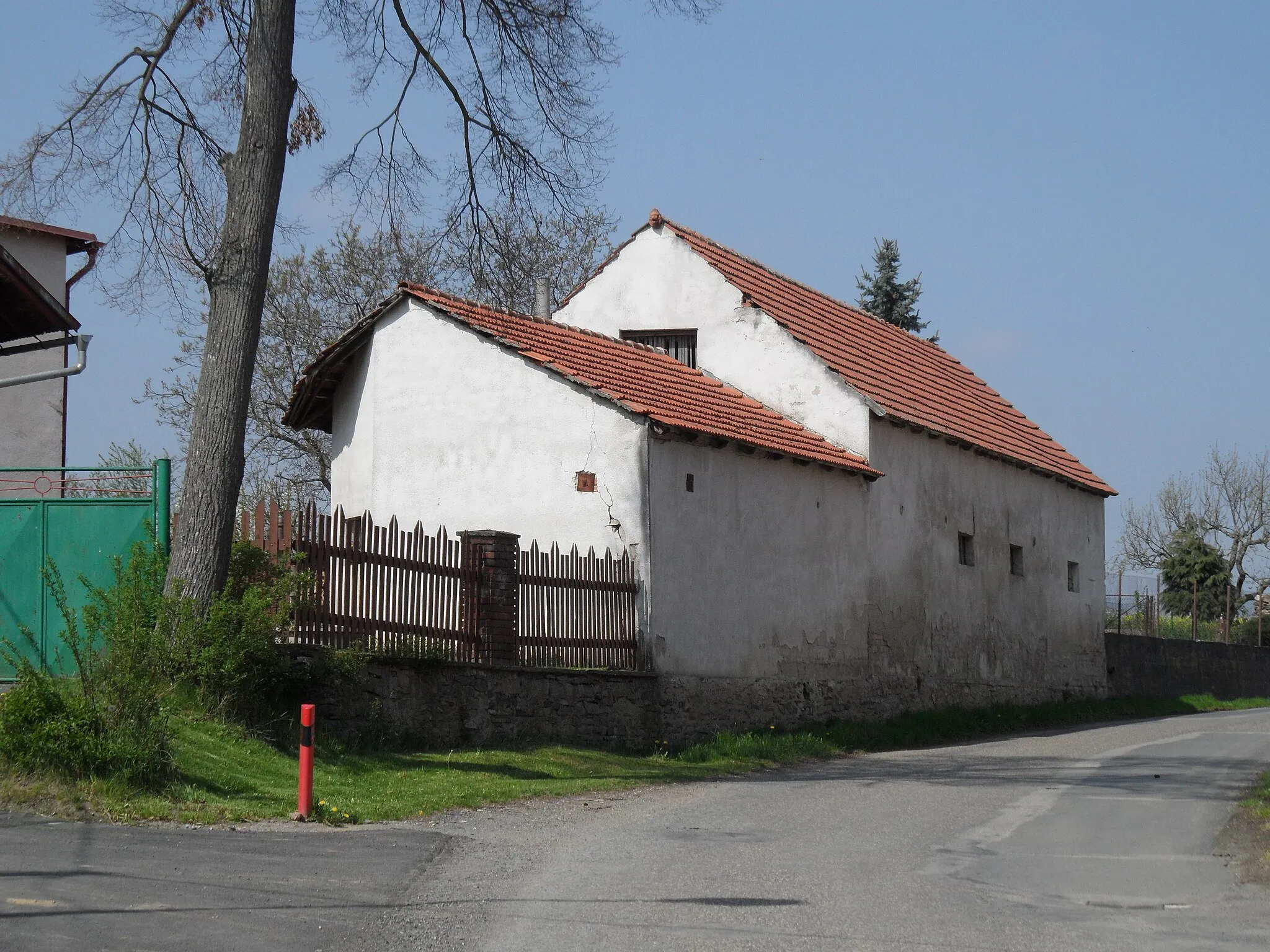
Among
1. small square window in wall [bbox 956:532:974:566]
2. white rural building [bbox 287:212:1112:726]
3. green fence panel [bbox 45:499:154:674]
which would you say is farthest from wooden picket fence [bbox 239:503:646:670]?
small square window in wall [bbox 956:532:974:566]

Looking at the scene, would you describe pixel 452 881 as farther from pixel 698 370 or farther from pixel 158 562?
pixel 698 370

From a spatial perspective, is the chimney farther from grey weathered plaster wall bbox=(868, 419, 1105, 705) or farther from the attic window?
grey weathered plaster wall bbox=(868, 419, 1105, 705)

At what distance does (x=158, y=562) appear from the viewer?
12.2 meters

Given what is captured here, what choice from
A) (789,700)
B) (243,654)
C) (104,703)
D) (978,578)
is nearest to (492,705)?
(243,654)

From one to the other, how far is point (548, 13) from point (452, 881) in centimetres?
1074

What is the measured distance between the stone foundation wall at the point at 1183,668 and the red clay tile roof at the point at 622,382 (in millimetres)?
14060

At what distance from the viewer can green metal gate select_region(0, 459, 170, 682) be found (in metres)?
14.2

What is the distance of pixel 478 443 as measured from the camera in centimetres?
1914

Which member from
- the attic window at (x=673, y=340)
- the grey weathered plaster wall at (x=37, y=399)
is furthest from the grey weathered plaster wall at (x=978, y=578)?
the grey weathered plaster wall at (x=37, y=399)

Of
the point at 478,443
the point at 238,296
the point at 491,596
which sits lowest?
the point at 491,596

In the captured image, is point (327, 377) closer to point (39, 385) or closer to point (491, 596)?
point (491, 596)

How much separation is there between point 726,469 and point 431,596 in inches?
221

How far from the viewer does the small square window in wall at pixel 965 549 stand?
85.0 ft

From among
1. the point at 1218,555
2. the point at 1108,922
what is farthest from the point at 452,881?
the point at 1218,555
